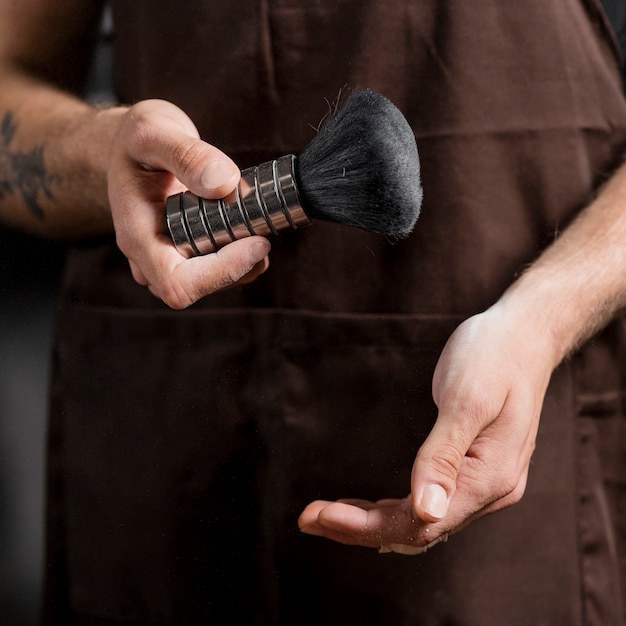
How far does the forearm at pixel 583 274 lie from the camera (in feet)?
1.18

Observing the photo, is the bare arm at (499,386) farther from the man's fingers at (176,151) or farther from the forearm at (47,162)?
the forearm at (47,162)

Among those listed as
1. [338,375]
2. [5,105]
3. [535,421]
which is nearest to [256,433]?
[338,375]

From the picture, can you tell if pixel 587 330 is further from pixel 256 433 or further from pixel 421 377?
pixel 256 433

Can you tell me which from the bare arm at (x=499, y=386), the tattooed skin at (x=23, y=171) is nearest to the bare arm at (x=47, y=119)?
the tattooed skin at (x=23, y=171)

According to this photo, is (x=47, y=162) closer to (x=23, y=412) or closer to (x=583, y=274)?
(x=23, y=412)

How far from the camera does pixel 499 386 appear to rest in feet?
1.02

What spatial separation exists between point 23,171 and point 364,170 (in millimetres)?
282

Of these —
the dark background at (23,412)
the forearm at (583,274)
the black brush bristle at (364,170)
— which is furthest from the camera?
the dark background at (23,412)

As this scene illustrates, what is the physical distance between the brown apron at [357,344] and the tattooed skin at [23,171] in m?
0.07

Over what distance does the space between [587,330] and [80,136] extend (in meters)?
0.35

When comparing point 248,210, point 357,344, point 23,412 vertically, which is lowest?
point 23,412

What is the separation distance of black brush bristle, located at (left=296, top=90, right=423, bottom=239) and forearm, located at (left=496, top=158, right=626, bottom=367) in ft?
0.41

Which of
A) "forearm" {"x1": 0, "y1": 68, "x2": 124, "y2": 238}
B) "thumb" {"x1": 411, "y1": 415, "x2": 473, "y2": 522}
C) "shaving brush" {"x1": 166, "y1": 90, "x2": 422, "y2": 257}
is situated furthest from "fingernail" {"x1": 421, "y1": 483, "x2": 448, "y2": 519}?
"forearm" {"x1": 0, "y1": 68, "x2": 124, "y2": 238}

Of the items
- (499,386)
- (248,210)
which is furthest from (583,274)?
(248,210)
